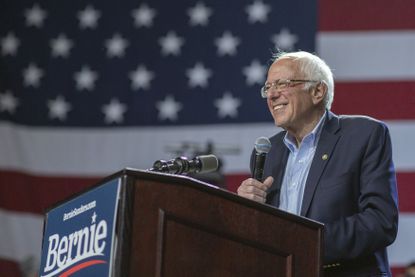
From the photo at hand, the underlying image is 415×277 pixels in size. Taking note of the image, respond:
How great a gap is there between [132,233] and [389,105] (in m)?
4.84

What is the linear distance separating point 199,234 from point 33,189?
5321 mm

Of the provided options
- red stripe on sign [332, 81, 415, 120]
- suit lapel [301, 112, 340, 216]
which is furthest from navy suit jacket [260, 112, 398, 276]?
red stripe on sign [332, 81, 415, 120]

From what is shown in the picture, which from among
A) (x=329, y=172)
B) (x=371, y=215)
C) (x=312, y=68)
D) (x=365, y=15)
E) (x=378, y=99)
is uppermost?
(x=365, y=15)

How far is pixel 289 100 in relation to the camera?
306 centimetres

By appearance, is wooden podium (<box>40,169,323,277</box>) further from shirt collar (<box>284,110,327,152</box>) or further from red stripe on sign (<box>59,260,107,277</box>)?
shirt collar (<box>284,110,327,152</box>)

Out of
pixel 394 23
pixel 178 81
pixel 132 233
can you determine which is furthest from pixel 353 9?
pixel 132 233

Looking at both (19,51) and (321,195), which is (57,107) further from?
(321,195)

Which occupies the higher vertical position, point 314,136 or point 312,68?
point 312,68

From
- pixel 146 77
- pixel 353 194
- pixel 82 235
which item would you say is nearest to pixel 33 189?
pixel 146 77

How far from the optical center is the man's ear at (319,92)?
312 cm

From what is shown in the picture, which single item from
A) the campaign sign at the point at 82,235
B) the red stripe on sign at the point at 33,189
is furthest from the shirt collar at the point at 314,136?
the red stripe on sign at the point at 33,189

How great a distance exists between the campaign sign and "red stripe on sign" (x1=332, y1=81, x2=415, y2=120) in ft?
14.4

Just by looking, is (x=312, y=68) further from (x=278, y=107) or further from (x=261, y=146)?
(x=261, y=146)

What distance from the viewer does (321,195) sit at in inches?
110
